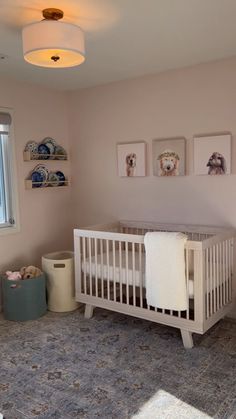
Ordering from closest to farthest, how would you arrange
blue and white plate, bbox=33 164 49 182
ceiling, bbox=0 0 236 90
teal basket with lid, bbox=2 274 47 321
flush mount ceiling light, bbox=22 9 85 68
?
flush mount ceiling light, bbox=22 9 85 68 → ceiling, bbox=0 0 236 90 → teal basket with lid, bbox=2 274 47 321 → blue and white plate, bbox=33 164 49 182

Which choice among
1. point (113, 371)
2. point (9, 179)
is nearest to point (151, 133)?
point (9, 179)

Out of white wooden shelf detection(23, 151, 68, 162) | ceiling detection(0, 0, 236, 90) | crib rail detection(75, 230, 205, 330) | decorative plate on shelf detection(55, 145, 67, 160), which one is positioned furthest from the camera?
decorative plate on shelf detection(55, 145, 67, 160)

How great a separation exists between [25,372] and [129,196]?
1.94 metres

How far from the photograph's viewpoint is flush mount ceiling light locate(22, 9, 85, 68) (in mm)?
1946

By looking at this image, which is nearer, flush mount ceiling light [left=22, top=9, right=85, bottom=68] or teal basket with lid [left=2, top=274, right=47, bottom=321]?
flush mount ceiling light [left=22, top=9, right=85, bottom=68]

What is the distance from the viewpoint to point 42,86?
3848mm

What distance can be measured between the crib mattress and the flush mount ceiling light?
1595 millimetres

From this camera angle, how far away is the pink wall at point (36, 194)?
3.64 meters

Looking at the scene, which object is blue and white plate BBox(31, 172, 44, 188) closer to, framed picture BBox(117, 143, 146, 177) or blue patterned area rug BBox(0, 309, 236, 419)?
framed picture BBox(117, 143, 146, 177)

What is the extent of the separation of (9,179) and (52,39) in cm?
195

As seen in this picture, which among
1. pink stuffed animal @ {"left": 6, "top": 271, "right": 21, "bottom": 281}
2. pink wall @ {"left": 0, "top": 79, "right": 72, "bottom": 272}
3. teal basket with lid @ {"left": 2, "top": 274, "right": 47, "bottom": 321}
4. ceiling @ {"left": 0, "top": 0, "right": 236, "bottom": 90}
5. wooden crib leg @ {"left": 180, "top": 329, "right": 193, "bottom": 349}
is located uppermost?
ceiling @ {"left": 0, "top": 0, "right": 236, "bottom": 90}

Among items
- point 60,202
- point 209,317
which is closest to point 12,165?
point 60,202

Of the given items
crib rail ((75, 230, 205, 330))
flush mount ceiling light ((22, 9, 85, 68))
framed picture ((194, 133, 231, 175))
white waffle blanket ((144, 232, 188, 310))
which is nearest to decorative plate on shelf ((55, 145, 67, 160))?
crib rail ((75, 230, 205, 330))

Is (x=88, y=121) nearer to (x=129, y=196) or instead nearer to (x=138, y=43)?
(x=129, y=196)
